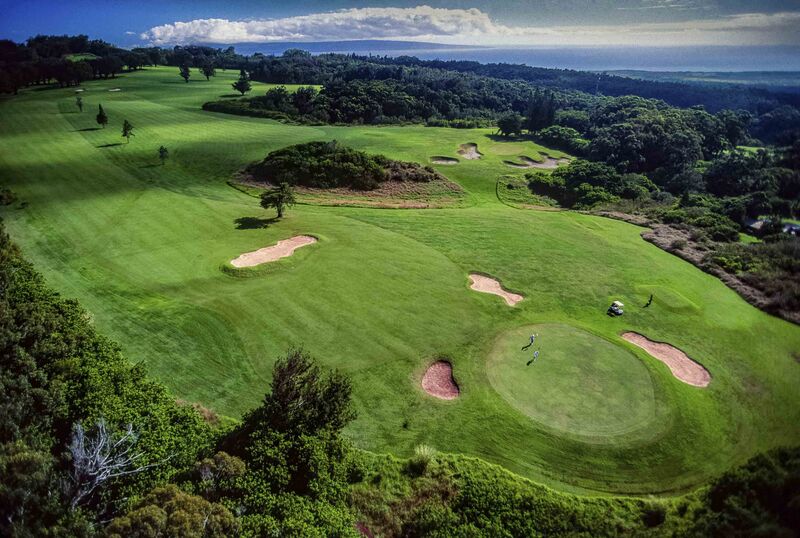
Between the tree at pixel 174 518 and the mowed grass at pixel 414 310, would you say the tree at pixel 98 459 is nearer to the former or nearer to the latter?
the tree at pixel 174 518

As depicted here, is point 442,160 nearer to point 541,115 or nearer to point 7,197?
point 541,115

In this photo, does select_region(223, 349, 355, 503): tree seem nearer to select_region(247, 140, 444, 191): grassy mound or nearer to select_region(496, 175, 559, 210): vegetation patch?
select_region(247, 140, 444, 191): grassy mound

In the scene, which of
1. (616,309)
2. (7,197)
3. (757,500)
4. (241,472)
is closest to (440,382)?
(241,472)

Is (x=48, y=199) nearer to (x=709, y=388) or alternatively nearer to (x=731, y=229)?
(x=709, y=388)

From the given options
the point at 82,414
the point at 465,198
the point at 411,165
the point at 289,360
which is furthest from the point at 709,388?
the point at 411,165

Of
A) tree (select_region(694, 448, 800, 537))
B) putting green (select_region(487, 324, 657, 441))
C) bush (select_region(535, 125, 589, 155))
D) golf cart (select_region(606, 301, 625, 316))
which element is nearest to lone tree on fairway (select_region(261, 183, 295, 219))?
putting green (select_region(487, 324, 657, 441))

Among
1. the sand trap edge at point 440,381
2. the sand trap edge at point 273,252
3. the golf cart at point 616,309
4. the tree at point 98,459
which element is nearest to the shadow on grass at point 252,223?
the sand trap edge at point 273,252
